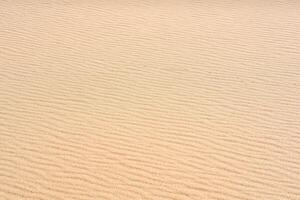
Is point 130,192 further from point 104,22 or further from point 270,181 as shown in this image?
point 104,22

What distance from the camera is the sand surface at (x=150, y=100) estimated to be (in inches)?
163

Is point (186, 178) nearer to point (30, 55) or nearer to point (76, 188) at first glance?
point (76, 188)

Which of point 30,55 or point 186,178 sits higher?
point 186,178

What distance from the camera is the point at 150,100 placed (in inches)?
214

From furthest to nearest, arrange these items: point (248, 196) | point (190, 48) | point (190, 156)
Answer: point (190, 48) → point (190, 156) → point (248, 196)

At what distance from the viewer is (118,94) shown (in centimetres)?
555

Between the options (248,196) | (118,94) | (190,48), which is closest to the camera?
(248,196)

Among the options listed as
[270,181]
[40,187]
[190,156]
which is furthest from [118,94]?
[270,181]

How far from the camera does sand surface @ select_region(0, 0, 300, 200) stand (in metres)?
4.14

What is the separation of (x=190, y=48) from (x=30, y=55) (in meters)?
2.39

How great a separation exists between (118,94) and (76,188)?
1771 mm

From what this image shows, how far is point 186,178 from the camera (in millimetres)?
4160

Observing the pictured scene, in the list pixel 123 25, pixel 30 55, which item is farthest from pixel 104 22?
pixel 30 55

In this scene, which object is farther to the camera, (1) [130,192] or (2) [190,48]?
(2) [190,48]
